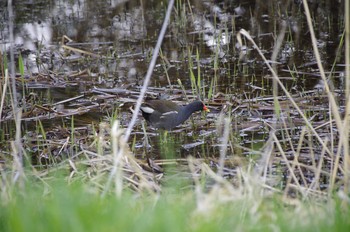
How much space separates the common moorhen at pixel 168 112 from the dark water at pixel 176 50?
14 centimetres

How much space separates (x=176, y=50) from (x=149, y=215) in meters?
6.11

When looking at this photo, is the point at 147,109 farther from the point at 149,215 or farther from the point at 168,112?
the point at 149,215

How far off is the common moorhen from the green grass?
9.87ft

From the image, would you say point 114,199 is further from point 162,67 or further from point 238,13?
point 238,13

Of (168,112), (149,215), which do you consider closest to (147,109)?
(168,112)

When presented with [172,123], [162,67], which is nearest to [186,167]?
[172,123]

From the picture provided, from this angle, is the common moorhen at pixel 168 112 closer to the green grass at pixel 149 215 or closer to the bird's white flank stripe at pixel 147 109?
the bird's white flank stripe at pixel 147 109

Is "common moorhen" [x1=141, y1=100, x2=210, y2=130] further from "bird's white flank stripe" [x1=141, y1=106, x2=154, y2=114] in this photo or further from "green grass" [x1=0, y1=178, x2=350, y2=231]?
"green grass" [x1=0, y1=178, x2=350, y2=231]

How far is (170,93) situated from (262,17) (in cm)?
300

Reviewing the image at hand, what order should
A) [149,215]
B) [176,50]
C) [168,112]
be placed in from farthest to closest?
[176,50] → [168,112] → [149,215]

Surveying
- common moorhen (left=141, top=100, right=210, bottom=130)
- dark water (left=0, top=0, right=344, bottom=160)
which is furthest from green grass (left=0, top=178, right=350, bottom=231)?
common moorhen (left=141, top=100, right=210, bottom=130)

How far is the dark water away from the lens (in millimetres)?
6844

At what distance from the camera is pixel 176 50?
866cm

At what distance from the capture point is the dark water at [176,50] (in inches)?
269
